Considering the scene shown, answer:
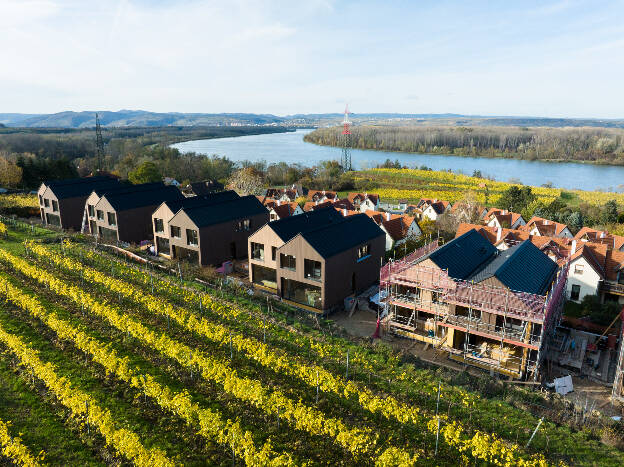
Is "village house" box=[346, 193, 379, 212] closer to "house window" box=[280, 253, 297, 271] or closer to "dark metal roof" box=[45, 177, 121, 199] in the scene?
"house window" box=[280, 253, 297, 271]

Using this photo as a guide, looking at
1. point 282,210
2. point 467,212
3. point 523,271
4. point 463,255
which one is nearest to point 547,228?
point 467,212

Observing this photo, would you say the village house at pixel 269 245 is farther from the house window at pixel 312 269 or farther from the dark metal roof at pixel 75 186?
the dark metal roof at pixel 75 186

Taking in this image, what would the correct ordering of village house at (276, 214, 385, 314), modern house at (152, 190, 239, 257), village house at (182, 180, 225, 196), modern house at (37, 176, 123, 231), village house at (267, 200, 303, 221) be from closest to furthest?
village house at (276, 214, 385, 314) < modern house at (152, 190, 239, 257) < modern house at (37, 176, 123, 231) < village house at (267, 200, 303, 221) < village house at (182, 180, 225, 196)

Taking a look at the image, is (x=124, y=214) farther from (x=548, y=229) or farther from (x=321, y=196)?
(x=548, y=229)

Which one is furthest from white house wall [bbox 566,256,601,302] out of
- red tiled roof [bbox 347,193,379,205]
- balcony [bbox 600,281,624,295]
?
red tiled roof [bbox 347,193,379,205]

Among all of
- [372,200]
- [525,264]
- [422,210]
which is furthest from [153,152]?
[525,264]

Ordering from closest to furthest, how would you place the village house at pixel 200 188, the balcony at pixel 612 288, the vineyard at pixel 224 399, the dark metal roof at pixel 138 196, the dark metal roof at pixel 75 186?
the vineyard at pixel 224 399 → the balcony at pixel 612 288 → the dark metal roof at pixel 138 196 → the dark metal roof at pixel 75 186 → the village house at pixel 200 188

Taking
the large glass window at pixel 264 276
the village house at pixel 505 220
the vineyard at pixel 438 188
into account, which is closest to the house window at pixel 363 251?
the large glass window at pixel 264 276

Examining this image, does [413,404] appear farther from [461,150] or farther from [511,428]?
[461,150]
